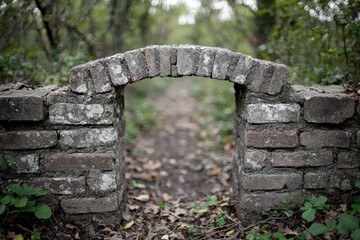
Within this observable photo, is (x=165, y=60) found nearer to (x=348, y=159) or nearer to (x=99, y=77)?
(x=99, y=77)

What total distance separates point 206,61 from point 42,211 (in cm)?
157

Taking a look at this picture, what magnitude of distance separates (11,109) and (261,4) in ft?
11.5

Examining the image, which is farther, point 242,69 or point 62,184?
point 62,184

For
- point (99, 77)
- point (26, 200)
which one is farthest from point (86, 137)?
point (26, 200)

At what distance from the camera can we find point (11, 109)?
2250 millimetres

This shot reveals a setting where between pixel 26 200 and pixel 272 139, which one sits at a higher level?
pixel 272 139

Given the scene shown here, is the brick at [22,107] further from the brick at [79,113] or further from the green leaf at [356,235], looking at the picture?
the green leaf at [356,235]

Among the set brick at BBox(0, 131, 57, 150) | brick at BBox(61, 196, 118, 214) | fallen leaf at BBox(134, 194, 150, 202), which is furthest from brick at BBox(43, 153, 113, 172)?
fallen leaf at BBox(134, 194, 150, 202)

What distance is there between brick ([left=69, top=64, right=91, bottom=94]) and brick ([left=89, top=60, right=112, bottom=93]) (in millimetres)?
38

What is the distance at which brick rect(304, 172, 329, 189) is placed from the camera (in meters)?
2.42

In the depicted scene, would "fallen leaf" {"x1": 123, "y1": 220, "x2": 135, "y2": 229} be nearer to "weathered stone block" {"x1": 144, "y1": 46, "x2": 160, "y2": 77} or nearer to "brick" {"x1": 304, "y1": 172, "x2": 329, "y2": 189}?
"weathered stone block" {"x1": 144, "y1": 46, "x2": 160, "y2": 77}

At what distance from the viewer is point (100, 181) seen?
2.41 meters

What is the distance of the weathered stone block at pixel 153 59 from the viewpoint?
2.27 m

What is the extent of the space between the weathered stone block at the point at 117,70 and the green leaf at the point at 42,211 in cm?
101
